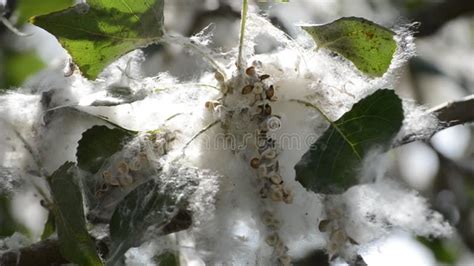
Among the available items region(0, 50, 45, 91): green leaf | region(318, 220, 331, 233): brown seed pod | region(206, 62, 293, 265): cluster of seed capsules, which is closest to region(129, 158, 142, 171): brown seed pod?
region(206, 62, 293, 265): cluster of seed capsules

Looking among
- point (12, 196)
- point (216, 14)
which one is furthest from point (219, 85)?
point (216, 14)

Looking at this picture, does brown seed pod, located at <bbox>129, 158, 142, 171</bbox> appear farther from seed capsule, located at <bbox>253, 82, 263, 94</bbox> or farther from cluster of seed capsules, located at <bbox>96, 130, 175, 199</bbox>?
seed capsule, located at <bbox>253, 82, 263, 94</bbox>

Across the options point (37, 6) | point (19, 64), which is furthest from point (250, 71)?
point (19, 64)

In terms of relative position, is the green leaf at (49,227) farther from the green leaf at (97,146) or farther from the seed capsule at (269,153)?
the seed capsule at (269,153)

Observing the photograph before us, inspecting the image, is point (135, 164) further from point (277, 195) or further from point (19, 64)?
point (19, 64)

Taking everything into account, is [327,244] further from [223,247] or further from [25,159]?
[25,159]

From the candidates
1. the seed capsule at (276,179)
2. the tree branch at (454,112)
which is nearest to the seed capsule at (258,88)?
the seed capsule at (276,179)
